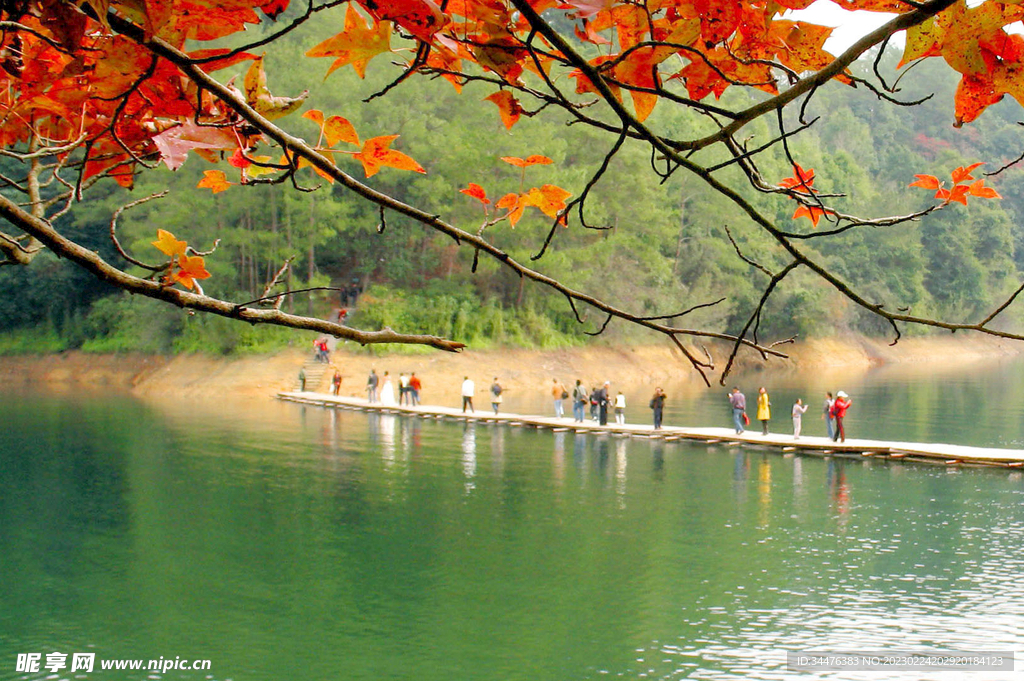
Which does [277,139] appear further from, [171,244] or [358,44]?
[171,244]

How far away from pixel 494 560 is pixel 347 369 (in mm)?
19105

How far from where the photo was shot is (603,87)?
1.20m

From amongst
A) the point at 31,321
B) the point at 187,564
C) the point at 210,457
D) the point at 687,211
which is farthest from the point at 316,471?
the point at 687,211

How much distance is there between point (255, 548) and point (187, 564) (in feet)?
2.54

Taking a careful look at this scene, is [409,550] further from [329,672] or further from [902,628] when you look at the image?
[902,628]

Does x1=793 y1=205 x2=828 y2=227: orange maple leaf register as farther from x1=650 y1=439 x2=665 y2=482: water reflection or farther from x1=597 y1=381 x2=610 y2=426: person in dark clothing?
x1=597 y1=381 x2=610 y2=426: person in dark clothing

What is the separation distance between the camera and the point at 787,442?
52.0 feet

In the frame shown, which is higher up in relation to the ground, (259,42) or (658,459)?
(259,42)

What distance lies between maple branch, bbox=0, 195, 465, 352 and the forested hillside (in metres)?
21.5

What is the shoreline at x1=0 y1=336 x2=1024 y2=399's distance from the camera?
89.8 feet

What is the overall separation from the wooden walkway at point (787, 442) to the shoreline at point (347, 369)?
4.33m

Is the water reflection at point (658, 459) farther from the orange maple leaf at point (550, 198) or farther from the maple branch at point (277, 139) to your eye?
the maple branch at point (277, 139)

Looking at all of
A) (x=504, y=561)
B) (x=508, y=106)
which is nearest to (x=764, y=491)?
(x=504, y=561)

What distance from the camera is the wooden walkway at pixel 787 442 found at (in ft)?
46.8
